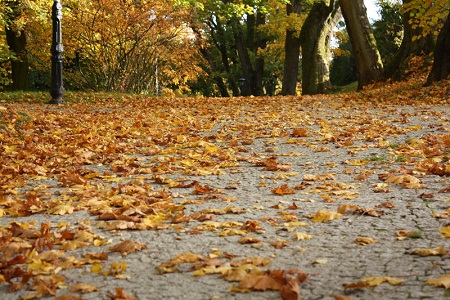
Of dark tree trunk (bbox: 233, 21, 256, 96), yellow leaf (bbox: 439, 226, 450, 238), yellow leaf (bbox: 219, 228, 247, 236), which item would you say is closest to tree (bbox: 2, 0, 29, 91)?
dark tree trunk (bbox: 233, 21, 256, 96)

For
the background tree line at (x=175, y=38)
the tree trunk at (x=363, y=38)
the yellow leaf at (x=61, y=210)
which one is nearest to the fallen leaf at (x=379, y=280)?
the yellow leaf at (x=61, y=210)

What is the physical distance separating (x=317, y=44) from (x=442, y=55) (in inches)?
327

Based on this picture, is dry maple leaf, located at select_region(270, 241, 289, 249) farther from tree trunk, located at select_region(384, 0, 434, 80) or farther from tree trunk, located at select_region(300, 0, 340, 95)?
tree trunk, located at select_region(300, 0, 340, 95)

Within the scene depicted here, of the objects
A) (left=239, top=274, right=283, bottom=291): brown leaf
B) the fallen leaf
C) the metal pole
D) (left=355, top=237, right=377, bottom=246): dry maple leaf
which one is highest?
the metal pole

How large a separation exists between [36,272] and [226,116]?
33.4 feet

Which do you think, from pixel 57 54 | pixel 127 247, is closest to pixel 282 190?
pixel 127 247

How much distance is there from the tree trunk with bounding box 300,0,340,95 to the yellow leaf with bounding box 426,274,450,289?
21724mm

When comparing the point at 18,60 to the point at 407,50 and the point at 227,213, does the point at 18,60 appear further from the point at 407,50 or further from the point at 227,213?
the point at 227,213

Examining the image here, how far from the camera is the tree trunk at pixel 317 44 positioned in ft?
80.2

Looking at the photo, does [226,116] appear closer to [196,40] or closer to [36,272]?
[36,272]

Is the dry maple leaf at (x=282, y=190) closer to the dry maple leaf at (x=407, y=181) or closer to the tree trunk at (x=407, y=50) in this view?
the dry maple leaf at (x=407, y=181)

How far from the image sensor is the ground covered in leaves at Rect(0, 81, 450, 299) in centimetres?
340

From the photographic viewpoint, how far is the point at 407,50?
828 inches

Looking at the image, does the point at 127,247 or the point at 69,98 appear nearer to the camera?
the point at 127,247
